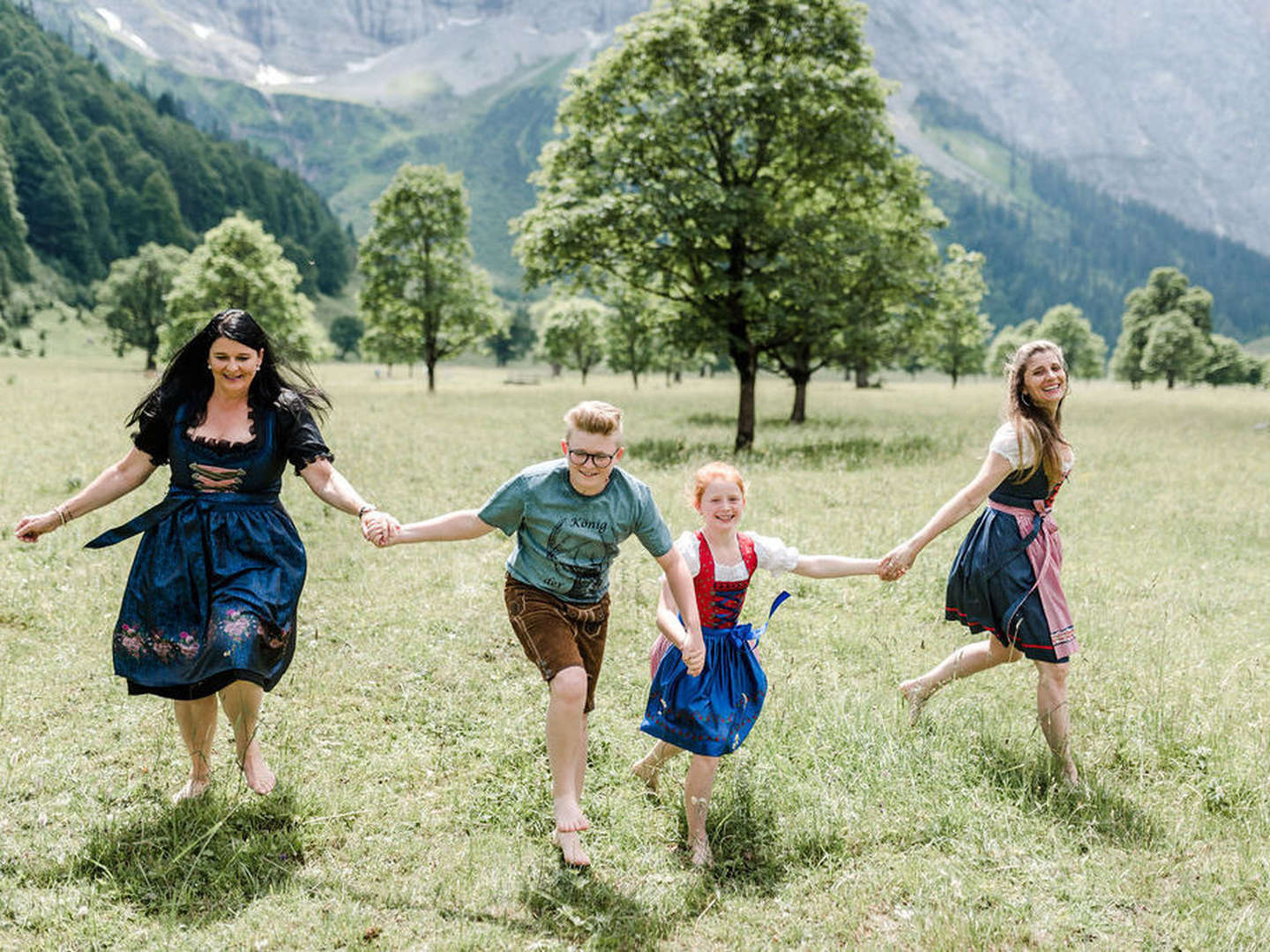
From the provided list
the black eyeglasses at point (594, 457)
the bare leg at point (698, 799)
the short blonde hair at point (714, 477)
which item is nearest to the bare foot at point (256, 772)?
the bare leg at point (698, 799)

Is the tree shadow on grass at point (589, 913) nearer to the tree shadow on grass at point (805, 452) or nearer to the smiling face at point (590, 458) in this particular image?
the smiling face at point (590, 458)

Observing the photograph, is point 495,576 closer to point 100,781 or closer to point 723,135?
point 100,781

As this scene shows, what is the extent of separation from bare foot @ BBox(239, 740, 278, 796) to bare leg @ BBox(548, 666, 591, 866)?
6.03 feet

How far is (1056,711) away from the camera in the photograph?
5141 mm

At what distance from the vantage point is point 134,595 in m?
4.57

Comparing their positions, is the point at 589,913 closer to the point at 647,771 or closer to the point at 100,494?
the point at 647,771

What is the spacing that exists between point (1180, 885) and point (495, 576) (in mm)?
7081

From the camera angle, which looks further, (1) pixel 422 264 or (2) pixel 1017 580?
(1) pixel 422 264

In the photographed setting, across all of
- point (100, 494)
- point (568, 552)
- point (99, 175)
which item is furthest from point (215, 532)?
point (99, 175)

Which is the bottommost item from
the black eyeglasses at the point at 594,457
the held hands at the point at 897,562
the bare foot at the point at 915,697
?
the bare foot at the point at 915,697

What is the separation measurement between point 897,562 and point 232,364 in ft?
13.7

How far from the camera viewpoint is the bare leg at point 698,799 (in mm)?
4449

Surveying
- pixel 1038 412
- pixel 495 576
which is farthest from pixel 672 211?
pixel 1038 412

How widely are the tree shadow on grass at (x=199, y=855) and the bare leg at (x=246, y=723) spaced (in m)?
0.12
